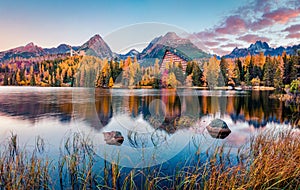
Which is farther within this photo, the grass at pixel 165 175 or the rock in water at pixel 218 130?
the rock in water at pixel 218 130

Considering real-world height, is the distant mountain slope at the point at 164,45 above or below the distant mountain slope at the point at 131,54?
above

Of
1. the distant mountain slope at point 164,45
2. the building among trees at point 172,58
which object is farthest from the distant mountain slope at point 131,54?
the building among trees at point 172,58

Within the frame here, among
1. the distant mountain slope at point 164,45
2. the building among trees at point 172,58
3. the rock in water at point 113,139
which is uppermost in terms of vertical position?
the distant mountain slope at point 164,45

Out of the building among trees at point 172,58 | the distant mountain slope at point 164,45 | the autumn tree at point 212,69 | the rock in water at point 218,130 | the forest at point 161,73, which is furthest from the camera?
the autumn tree at point 212,69

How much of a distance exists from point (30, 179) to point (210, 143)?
5.60 meters

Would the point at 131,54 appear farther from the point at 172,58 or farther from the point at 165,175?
the point at 165,175

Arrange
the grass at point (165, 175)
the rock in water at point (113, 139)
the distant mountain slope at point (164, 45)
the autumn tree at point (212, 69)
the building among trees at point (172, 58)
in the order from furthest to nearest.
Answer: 1. the autumn tree at point (212, 69)
2. the rock in water at point (113, 139)
3. the building among trees at point (172, 58)
4. the distant mountain slope at point (164, 45)
5. the grass at point (165, 175)

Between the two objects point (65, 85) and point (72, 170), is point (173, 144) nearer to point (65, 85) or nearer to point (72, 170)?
point (72, 170)

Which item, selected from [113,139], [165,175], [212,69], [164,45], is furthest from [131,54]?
[212,69]

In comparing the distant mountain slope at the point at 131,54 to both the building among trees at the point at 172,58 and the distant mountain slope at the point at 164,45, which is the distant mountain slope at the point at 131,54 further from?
the building among trees at the point at 172,58

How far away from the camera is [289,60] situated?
50.9 m

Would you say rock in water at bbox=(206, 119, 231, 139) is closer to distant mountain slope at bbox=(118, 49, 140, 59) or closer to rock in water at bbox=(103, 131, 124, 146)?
rock in water at bbox=(103, 131, 124, 146)

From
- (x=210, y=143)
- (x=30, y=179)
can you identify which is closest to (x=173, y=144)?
(x=210, y=143)

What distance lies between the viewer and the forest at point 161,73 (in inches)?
261
